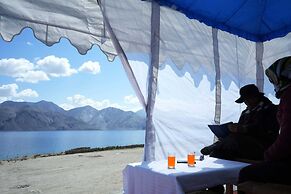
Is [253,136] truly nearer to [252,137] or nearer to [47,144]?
[252,137]

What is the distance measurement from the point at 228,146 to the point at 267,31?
2.37 metres

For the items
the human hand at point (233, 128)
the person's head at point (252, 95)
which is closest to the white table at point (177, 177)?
the human hand at point (233, 128)

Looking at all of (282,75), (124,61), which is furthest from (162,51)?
(282,75)

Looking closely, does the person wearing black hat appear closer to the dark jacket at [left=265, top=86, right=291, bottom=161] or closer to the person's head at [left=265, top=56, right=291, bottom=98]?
the person's head at [left=265, top=56, right=291, bottom=98]

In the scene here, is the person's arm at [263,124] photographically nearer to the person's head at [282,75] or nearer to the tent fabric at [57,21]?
the person's head at [282,75]

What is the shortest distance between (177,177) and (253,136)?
1337 mm

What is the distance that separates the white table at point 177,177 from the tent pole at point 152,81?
0.68 metres

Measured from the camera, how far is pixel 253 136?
312 centimetres

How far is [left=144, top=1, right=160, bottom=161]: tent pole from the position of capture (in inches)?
134

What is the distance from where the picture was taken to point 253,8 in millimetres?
4160

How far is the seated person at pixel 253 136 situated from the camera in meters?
3.01

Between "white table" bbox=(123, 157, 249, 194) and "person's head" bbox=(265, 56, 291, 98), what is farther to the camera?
"white table" bbox=(123, 157, 249, 194)

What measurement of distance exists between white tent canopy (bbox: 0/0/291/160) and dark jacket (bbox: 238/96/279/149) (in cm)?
90

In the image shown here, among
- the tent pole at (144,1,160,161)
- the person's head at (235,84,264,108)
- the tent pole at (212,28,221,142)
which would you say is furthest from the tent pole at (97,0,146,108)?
the tent pole at (212,28,221,142)
